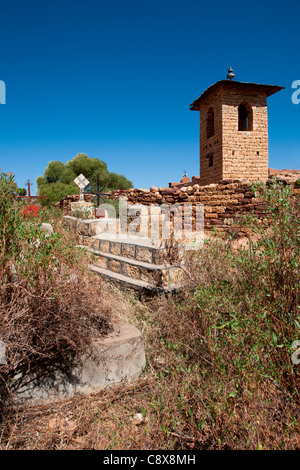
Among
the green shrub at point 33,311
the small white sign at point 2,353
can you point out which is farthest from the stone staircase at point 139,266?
the small white sign at point 2,353

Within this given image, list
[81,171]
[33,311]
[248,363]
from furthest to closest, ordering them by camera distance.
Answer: [81,171] < [33,311] < [248,363]

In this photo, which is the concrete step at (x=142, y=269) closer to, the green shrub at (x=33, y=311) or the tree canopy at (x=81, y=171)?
the green shrub at (x=33, y=311)

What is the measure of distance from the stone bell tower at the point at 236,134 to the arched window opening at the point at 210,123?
0.81 ft

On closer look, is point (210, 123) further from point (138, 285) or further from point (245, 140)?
point (138, 285)

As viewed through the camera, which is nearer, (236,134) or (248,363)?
(248,363)

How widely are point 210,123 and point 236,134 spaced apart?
2.30 m

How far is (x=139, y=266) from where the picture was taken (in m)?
3.87

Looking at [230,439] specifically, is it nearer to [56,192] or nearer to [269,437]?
[269,437]

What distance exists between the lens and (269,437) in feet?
5.09

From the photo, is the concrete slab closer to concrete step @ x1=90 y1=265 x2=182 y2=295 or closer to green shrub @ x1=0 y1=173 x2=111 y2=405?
green shrub @ x1=0 y1=173 x2=111 y2=405

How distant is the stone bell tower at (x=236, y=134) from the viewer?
1394cm

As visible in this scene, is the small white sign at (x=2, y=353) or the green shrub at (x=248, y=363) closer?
the green shrub at (x=248, y=363)

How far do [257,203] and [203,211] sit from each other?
66.8 inches

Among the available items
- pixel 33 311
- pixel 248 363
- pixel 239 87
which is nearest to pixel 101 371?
pixel 33 311
